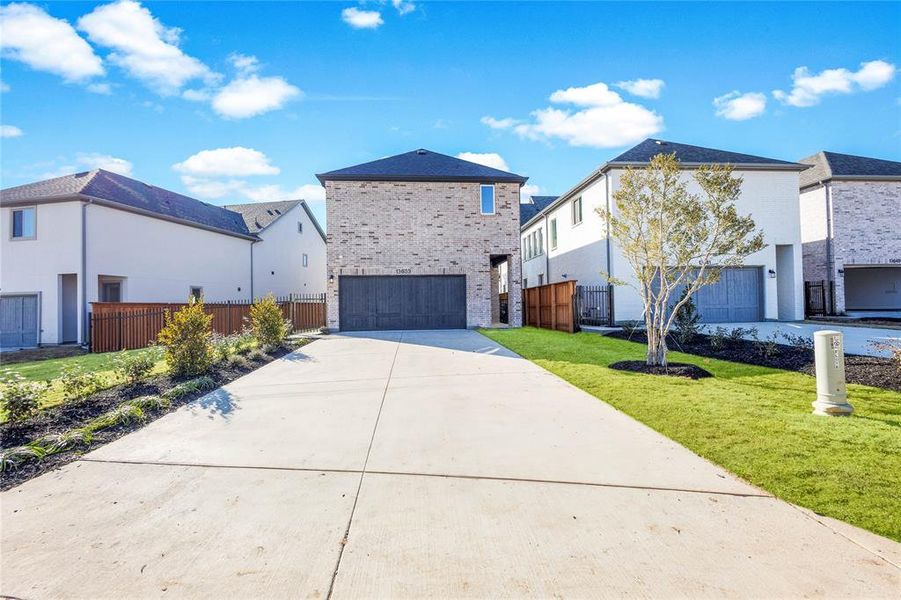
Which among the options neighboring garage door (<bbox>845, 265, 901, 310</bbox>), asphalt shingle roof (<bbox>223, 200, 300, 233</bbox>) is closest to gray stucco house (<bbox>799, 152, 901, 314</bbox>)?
neighboring garage door (<bbox>845, 265, 901, 310</bbox>)

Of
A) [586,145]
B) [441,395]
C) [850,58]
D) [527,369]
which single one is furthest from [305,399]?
[586,145]

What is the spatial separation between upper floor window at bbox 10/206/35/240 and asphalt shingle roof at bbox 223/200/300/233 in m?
9.50

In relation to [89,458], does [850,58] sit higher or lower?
higher

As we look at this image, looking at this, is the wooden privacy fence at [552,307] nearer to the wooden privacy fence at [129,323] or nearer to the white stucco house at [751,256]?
the white stucco house at [751,256]

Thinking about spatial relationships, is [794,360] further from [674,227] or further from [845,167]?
[845,167]

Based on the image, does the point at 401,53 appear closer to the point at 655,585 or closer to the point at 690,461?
the point at 690,461

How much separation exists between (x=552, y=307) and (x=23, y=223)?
20.6 meters

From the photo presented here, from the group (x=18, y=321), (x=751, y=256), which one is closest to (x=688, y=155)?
(x=751, y=256)

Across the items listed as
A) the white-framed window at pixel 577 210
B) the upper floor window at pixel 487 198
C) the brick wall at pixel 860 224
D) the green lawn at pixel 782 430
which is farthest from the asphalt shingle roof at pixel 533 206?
the green lawn at pixel 782 430

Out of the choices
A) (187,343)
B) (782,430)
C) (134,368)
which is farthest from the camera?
(187,343)

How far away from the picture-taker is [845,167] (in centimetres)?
2014

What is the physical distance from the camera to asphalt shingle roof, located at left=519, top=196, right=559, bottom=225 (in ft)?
102

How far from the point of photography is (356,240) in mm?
16891

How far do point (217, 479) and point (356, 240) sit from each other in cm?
1427
